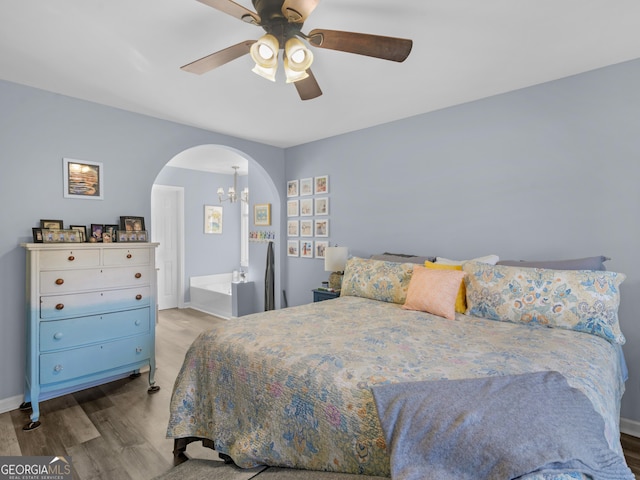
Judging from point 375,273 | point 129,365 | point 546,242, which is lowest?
point 129,365

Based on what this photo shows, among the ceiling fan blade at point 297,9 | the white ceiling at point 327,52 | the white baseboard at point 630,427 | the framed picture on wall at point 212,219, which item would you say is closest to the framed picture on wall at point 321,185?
the white ceiling at point 327,52

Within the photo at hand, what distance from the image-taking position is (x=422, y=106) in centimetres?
311

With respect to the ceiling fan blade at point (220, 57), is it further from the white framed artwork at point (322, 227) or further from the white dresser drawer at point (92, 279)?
the white framed artwork at point (322, 227)

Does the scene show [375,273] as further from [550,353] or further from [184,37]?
[184,37]

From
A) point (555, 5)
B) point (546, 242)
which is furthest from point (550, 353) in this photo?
point (555, 5)

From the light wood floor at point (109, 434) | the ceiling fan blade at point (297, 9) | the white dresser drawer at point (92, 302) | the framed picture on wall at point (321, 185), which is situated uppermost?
the ceiling fan blade at point (297, 9)

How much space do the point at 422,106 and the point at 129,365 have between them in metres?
3.47

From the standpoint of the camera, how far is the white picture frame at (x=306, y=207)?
428 cm

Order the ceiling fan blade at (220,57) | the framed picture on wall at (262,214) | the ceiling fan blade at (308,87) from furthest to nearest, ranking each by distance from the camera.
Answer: the framed picture on wall at (262,214)
the ceiling fan blade at (308,87)
the ceiling fan blade at (220,57)

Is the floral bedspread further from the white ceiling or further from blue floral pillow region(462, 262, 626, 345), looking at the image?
the white ceiling

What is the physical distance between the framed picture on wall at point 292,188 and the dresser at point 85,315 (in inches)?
78.2

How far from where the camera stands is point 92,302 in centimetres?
269

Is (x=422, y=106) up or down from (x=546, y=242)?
up

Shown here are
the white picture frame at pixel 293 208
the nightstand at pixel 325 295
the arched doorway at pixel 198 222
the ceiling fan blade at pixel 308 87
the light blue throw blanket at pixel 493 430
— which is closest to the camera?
the light blue throw blanket at pixel 493 430
